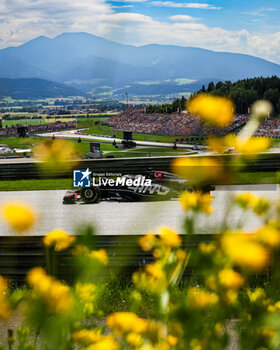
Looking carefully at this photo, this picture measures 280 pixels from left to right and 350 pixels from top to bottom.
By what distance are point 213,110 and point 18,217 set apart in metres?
0.29

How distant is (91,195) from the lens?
7.49 m

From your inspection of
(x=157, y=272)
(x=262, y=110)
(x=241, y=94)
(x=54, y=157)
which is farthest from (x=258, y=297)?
(x=241, y=94)

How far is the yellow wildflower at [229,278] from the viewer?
0.51m

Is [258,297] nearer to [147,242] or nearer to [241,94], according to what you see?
[147,242]

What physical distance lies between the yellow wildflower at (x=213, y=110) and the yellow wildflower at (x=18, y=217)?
26 centimetres

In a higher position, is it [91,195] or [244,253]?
[244,253]

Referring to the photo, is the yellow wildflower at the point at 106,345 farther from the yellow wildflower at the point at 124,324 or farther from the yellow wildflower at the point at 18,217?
the yellow wildflower at the point at 18,217

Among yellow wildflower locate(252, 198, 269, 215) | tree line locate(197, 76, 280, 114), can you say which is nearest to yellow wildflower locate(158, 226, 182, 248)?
yellow wildflower locate(252, 198, 269, 215)

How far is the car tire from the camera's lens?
7426 mm

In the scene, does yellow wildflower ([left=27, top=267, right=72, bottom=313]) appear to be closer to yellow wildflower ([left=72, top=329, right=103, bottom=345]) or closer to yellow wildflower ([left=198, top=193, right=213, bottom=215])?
yellow wildflower ([left=72, top=329, right=103, bottom=345])

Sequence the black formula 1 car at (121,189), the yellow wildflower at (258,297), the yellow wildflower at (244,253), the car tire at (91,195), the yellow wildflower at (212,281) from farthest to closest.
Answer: the car tire at (91,195) < the black formula 1 car at (121,189) < the yellow wildflower at (258,297) < the yellow wildflower at (212,281) < the yellow wildflower at (244,253)

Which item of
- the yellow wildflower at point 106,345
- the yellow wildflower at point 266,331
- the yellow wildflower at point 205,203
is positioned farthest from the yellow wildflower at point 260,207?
the yellow wildflower at point 106,345

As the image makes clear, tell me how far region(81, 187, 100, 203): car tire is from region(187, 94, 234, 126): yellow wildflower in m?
6.97

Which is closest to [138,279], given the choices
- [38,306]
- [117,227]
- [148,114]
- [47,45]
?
[38,306]
